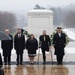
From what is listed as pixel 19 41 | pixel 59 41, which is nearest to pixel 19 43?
pixel 19 41

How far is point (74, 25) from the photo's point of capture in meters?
75.2

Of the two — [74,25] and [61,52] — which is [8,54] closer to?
[61,52]

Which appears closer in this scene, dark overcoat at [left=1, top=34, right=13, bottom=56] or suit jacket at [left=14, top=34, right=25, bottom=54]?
dark overcoat at [left=1, top=34, right=13, bottom=56]

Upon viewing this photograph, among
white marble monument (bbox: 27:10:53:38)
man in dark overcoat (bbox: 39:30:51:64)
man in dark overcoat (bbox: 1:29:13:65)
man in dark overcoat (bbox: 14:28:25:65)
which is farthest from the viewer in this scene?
white marble monument (bbox: 27:10:53:38)

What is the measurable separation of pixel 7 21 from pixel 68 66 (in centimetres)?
5409

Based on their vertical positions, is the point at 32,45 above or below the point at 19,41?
below

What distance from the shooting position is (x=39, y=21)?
2372 centimetres

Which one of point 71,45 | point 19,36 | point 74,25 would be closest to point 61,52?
point 19,36

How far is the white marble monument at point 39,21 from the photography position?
922 inches

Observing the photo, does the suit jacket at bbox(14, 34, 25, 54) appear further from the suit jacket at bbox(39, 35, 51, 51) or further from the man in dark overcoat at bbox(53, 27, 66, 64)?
the man in dark overcoat at bbox(53, 27, 66, 64)

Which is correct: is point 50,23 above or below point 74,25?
above

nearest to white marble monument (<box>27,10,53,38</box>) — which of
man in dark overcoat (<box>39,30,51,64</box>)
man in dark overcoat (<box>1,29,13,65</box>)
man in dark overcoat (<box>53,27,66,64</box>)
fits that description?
man in dark overcoat (<box>39,30,51,64</box>)

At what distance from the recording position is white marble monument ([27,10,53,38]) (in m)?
23.4

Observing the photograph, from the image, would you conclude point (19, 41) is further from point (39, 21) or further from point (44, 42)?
point (39, 21)
